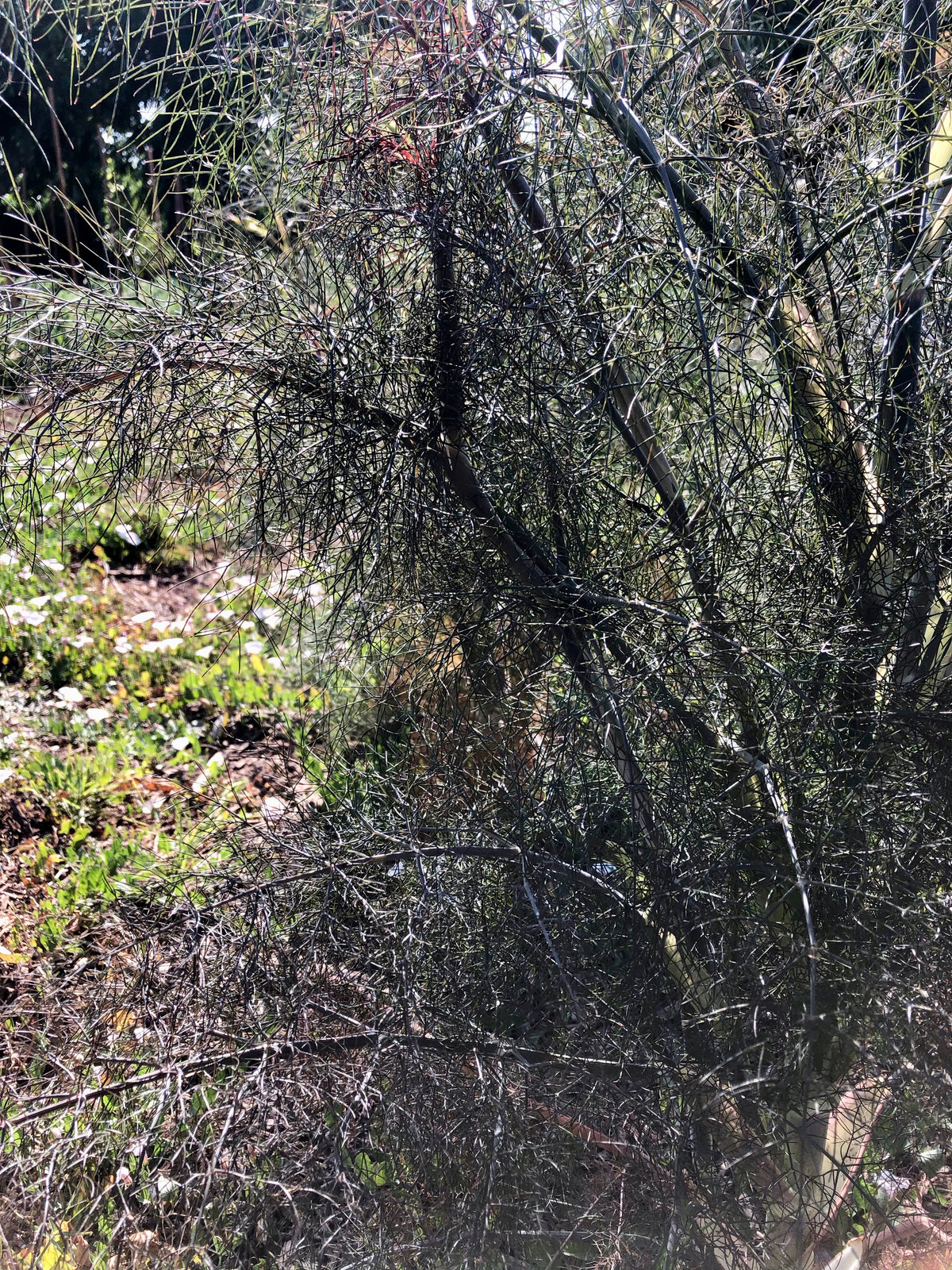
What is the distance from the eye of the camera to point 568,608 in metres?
1.76

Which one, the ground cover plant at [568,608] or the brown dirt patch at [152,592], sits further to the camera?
the brown dirt patch at [152,592]

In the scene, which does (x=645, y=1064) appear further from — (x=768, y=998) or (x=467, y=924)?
(x=467, y=924)

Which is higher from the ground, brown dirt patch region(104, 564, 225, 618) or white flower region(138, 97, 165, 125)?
white flower region(138, 97, 165, 125)

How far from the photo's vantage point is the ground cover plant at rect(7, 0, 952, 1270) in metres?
1.63

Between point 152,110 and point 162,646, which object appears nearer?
point 152,110

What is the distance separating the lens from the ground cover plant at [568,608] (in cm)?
163

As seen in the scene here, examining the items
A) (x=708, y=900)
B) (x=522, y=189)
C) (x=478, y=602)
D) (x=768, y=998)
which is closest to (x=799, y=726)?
(x=708, y=900)

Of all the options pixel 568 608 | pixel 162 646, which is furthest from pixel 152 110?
pixel 162 646

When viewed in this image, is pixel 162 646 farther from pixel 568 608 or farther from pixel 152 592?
pixel 568 608

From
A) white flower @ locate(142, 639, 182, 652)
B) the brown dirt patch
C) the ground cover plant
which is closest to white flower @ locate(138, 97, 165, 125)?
the ground cover plant

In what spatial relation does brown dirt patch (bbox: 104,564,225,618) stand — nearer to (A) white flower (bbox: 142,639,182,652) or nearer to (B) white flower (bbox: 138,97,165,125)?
(A) white flower (bbox: 142,639,182,652)

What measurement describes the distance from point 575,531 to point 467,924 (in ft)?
2.31

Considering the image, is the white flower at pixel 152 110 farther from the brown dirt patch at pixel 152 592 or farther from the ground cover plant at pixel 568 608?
the brown dirt patch at pixel 152 592

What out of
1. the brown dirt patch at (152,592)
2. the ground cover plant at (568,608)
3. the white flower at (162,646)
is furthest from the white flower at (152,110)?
the brown dirt patch at (152,592)
